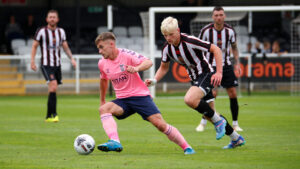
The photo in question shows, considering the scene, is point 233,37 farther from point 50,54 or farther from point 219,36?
point 50,54

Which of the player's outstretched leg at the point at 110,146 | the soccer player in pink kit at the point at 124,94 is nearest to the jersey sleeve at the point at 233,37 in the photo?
the soccer player in pink kit at the point at 124,94

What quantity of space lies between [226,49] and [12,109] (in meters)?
7.32

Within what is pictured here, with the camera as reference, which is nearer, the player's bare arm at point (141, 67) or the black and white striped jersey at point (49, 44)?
the player's bare arm at point (141, 67)

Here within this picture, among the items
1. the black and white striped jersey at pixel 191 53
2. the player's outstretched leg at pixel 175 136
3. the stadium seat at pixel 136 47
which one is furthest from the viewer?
the stadium seat at pixel 136 47

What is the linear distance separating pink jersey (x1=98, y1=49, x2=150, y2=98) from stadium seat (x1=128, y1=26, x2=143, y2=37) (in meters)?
20.4

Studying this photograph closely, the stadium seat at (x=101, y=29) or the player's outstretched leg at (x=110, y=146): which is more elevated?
the stadium seat at (x=101, y=29)

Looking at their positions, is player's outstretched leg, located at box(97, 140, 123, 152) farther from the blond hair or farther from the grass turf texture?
the blond hair

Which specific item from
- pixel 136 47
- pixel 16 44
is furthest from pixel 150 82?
pixel 16 44

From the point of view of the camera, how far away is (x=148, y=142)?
855 centimetres

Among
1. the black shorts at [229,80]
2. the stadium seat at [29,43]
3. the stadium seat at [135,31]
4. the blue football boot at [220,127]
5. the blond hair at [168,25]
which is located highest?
the stadium seat at [135,31]

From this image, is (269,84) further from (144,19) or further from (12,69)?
(12,69)

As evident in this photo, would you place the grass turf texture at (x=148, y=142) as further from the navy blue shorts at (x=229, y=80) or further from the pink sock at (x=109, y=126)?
the navy blue shorts at (x=229, y=80)

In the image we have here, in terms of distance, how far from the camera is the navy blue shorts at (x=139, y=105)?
7.09 m

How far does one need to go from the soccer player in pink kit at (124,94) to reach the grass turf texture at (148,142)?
0.30 m
